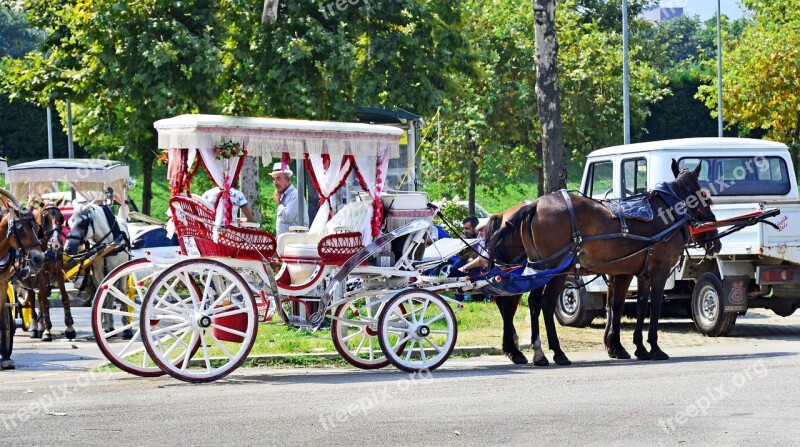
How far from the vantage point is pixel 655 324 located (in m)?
14.3

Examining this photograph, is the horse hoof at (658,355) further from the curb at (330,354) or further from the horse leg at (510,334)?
the curb at (330,354)

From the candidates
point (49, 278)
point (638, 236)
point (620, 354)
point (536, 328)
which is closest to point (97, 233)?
point (49, 278)

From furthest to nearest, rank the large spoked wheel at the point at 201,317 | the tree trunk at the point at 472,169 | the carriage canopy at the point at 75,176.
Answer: the tree trunk at the point at 472,169 → the carriage canopy at the point at 75,176 → the large spoked wheel at the point at 201,317

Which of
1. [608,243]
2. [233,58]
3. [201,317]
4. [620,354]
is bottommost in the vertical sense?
[620,354]

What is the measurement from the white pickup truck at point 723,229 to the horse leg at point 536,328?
233 centimetres

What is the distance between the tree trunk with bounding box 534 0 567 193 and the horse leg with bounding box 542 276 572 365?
5.44m

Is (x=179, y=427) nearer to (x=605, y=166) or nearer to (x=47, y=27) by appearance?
(x=605, y=166)

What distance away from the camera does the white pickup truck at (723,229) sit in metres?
16.0

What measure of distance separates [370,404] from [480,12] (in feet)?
95.1

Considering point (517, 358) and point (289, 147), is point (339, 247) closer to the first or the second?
point (289, 147)

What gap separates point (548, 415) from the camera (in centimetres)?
995

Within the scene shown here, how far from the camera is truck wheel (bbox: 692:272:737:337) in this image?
53.8ft

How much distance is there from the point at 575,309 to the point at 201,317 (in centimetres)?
758

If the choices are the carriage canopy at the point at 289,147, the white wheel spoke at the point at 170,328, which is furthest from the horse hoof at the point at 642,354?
the white wheel spoke at the point at 170,328
